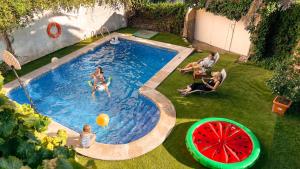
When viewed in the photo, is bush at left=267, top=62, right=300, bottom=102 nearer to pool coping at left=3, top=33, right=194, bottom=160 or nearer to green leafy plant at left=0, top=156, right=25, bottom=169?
pool coping at left=3, top=33, right=194, bottom=160

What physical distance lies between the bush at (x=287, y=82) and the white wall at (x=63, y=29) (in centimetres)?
1537

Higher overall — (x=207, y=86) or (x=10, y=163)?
(x=10, y=163)

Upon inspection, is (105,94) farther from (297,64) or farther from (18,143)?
(18,143)

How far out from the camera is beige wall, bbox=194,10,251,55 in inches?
718

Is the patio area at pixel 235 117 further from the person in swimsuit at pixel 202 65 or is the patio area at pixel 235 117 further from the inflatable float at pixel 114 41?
the inflatable float at pixel 114 41

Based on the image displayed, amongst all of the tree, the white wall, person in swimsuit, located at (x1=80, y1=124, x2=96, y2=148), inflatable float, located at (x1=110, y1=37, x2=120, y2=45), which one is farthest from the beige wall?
person in swimsuit, located at (x1=80, y1=124, x2=96, y2=148)

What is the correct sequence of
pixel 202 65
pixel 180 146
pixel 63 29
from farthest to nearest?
pixel 63 29 → pixel 202 65 → pixel 180 146

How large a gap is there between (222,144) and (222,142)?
0.10 meters

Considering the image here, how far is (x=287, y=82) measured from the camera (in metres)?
11.5

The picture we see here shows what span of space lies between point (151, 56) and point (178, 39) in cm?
383

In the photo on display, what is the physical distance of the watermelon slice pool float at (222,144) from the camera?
9.25 meters

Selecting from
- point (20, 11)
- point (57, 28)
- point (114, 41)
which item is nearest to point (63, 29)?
point (57, 28)

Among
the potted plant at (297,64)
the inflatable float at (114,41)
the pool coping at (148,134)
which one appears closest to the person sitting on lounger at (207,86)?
the pool coping at (148,134)

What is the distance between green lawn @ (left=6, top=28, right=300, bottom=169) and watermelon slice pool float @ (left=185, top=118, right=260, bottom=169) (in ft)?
1.55
